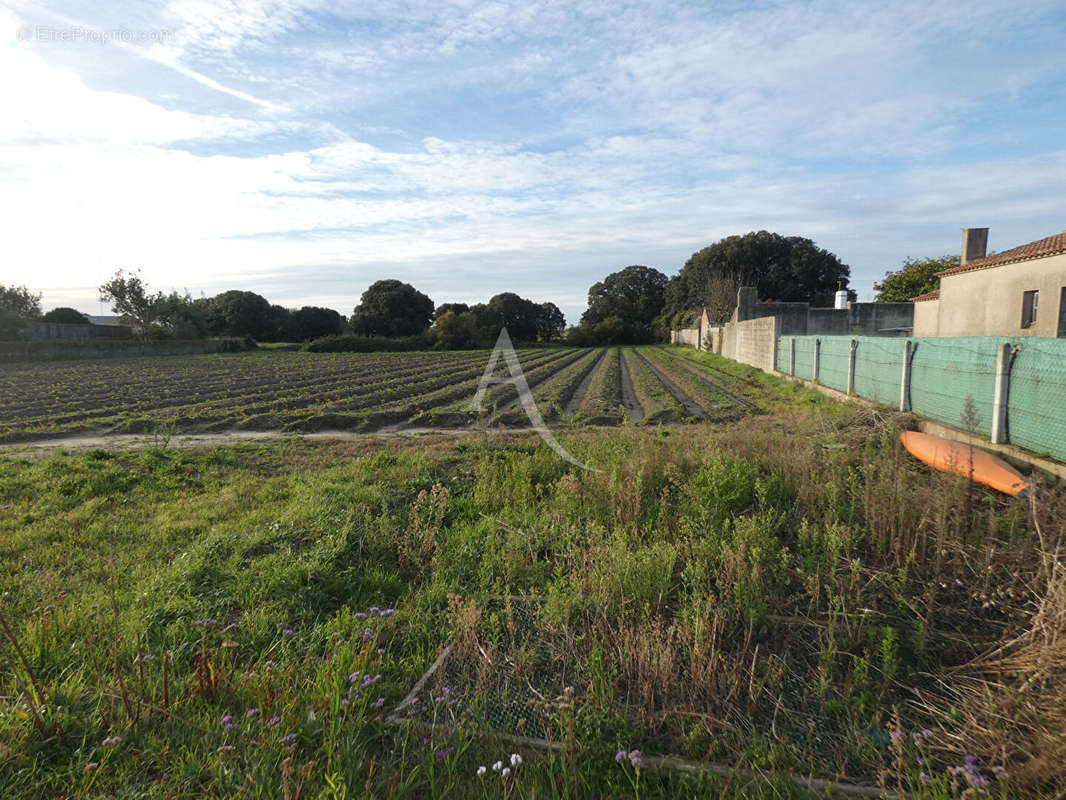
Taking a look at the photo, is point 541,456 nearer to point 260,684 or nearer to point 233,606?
point 233,606

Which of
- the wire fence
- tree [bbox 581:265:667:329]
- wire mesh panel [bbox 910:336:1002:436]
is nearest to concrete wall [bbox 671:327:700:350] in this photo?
tree [bbox 581:265:667:329]

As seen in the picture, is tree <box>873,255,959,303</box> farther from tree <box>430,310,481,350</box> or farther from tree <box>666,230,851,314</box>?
tree <box>430,310,481,350</box>

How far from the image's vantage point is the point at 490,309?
69875 millimetres

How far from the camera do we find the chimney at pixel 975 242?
24.7m

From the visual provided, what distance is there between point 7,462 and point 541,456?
25.9 ft

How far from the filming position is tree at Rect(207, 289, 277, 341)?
6431cm

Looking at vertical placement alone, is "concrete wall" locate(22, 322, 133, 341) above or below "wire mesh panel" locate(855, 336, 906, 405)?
above

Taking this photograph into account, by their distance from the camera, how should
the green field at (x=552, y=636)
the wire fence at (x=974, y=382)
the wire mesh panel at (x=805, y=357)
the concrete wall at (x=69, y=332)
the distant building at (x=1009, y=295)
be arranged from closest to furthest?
1. the green field at (x=552, y=636)
2. the wire fence at (x=974, y=382)
3. the wire mesh panel at (x=805, y=357)
4. the distant building at (x=1009, y=295)
5. the concrete wall at (x=69, y=332)

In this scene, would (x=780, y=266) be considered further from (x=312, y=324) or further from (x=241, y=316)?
(x=241, y=316)

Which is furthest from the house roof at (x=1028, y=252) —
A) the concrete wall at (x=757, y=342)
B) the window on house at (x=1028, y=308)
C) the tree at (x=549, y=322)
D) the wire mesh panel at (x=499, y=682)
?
the tree at (x=549, y=322)

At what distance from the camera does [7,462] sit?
26.8ft

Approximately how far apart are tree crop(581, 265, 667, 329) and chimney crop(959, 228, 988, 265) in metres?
43.8

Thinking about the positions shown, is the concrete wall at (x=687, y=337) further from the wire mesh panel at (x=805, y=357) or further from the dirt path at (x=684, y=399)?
the wire mesh panel at (x=805, y=357)

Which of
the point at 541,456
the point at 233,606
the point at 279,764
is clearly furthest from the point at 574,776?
the point at 541,456
